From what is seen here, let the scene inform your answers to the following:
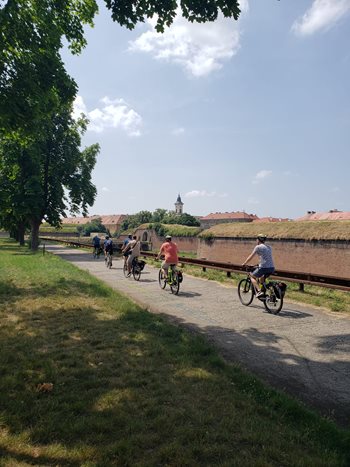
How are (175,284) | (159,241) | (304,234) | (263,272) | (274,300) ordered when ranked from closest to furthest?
1. (274,300)
2. (263,272)
3. (175,284)
4. (304,234)
5. (159,241)

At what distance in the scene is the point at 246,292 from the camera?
32.3 feet

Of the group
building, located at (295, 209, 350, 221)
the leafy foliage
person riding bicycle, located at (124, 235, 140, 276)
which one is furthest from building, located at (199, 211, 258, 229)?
the leafy foliage

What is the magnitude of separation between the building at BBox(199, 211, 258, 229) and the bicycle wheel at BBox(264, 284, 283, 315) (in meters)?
110

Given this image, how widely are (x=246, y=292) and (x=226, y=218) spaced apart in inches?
4799

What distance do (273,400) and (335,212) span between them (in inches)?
3577

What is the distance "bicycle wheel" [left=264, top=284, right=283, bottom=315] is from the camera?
8562mm

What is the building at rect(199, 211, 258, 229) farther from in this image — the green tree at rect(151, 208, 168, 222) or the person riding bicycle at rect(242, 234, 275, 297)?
the person riding bicycle at rect(242, 234, 275, 297)

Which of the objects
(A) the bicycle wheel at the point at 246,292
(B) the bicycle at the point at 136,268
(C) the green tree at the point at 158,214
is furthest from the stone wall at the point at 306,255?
(C) the green tree at the point at 158,214

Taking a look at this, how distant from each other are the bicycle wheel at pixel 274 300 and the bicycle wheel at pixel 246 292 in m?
0.78

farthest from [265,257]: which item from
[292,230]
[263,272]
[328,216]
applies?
[328,216]

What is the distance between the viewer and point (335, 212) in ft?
281

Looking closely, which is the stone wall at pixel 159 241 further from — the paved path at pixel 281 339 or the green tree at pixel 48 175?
the paved path at pixel 281 339

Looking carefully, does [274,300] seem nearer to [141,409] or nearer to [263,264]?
[263,264]

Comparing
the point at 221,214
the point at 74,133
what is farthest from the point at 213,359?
the point at 221,214
